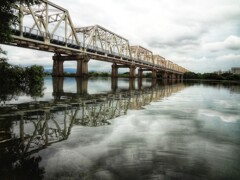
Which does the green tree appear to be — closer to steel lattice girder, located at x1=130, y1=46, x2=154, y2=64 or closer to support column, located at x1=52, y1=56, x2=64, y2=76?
support column, located at x1=52, y1=56, x2=64, y2=76

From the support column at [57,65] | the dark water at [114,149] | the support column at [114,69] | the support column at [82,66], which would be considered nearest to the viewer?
the dark water at [114,149]

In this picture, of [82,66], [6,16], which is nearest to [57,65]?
[82,66]

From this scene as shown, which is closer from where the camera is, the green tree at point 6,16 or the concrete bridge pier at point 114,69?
the green tree at point 6,16

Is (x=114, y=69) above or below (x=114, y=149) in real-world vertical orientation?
above

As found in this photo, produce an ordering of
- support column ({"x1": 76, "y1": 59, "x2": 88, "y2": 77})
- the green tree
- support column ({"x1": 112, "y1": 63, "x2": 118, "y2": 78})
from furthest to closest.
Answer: support column ({"x1": 112, "y1": 63, "x2": 118, "y2": 78}), support column ({"x1": 76, "y1": 59, "x2": 88, "y2": 77}), the green tree

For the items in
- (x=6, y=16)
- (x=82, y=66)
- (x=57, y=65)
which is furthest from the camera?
(x=57, y=65)

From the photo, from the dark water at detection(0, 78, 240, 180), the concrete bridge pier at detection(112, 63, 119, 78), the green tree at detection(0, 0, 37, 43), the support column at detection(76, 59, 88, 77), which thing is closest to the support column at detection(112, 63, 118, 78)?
the concrete bridge pier at detection(112, 63, 119, 78)

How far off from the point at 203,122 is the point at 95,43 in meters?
65.9

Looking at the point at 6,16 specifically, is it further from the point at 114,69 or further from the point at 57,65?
the point at 114,69

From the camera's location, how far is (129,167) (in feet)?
17.3

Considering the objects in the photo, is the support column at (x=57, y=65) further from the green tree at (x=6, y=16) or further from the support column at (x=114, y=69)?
the green tree at (x=6, y=16)

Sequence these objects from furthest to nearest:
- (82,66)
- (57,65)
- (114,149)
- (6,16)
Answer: (57,65), (82,66), (6,16), (114,149)

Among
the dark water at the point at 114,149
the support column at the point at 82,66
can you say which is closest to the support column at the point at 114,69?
the support column at the point at 82,66

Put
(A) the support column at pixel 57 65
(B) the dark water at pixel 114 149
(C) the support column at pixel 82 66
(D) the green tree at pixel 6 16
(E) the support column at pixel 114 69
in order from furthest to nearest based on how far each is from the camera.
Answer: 1. (E) the support column at pixel 114 69
2. (A) the support column at pixel 57 65
3. (C) the support column at pixel 82 66
4. (D) the green tree at pixel 6 16
5. (B) the dark water at pixel 114 149
